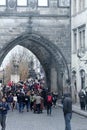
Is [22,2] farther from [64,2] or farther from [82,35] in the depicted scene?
[82,35]

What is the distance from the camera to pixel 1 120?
21062 mm

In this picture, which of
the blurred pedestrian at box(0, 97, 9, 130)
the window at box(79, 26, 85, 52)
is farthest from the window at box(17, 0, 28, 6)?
the blurred pedestrian at box(0, 97, 9, 130)

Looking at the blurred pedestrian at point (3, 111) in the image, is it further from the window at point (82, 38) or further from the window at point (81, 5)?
the window at point (81, 5)

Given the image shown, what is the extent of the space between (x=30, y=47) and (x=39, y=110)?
56.3ft

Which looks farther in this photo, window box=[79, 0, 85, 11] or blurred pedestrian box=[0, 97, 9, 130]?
window box=[79, 0, 85, 11]

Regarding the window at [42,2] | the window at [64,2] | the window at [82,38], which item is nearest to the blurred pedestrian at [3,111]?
the window at [82,38]

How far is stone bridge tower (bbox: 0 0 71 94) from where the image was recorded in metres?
42.9

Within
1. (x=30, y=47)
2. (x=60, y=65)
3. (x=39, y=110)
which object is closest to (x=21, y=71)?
(x=30, y=47)

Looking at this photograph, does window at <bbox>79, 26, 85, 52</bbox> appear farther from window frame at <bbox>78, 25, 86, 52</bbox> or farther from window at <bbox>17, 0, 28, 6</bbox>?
window at <bbox>17, 0, 28, 6</bbox>

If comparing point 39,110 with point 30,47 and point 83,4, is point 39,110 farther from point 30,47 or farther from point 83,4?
point 30,47

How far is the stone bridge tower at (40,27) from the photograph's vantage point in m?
42.9

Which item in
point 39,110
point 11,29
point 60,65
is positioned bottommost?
point 39,110

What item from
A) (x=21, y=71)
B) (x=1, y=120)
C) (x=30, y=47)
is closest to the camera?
(x=1, y=120)

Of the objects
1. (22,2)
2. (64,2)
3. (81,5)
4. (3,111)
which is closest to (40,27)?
(22,2)
